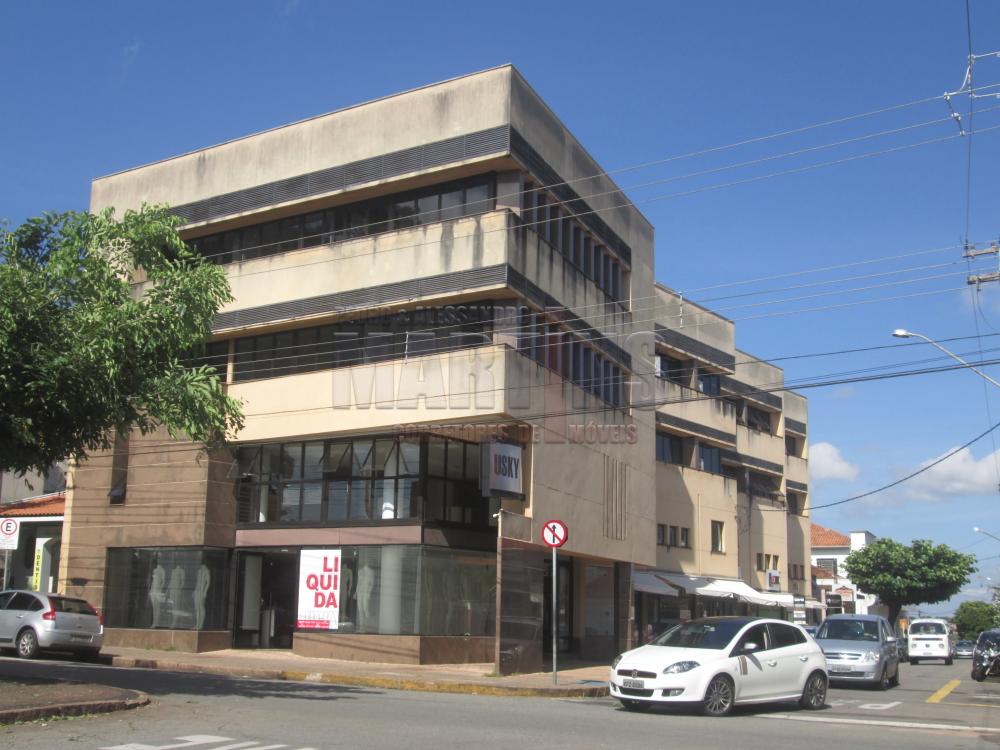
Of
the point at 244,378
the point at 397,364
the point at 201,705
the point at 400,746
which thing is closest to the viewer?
the point at 400,746

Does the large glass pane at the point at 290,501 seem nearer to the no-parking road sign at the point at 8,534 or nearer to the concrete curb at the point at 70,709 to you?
the no-parking road sign at the point at 8,534

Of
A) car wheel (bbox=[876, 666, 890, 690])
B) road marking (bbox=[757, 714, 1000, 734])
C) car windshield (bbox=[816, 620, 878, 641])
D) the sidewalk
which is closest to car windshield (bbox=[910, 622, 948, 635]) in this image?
car windshield (bbox=[816, 620, 878, 641])

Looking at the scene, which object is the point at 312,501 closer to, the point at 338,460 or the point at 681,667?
the point at 338,460

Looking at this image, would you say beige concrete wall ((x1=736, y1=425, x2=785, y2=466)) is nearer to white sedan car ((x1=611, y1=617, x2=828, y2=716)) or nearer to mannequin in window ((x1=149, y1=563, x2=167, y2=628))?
mannequin in window ((x1=149, y1=563, x2=167, y2=628))

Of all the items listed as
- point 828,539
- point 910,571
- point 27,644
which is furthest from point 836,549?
point 27,644

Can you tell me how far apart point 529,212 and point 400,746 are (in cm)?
1730

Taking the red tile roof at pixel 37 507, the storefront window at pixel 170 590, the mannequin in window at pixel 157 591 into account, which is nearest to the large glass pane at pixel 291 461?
the storefront window at pixel 170 590

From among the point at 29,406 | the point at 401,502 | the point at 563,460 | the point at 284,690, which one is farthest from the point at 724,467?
the point at 29,406

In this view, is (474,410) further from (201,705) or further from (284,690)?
(201,705)

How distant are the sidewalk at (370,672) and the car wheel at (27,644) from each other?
166cm

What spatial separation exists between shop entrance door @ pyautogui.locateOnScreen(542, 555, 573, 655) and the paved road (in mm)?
12882

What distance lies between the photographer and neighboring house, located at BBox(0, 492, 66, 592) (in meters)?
33.2

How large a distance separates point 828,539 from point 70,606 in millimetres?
80495

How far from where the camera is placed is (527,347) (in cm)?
2523
